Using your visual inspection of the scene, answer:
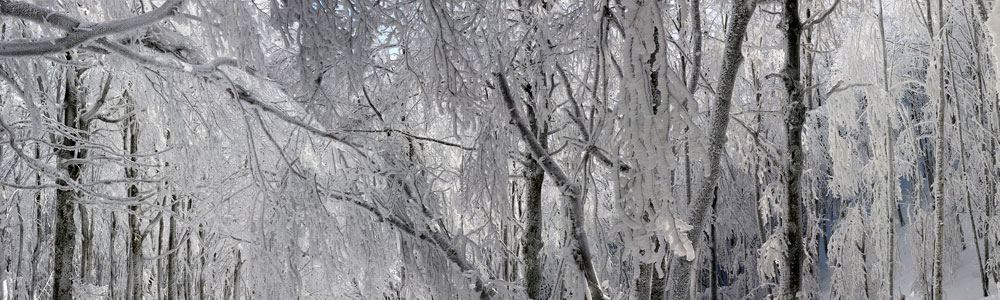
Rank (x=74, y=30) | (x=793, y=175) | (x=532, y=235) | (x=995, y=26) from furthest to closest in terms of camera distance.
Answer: (x=532, y=235), (x=793, y=175), (x=74, y=30), (x=995, y=26)

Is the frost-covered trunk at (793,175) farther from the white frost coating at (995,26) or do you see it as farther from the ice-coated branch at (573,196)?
the white frost coating at (995,26)

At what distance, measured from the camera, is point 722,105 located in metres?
2.20

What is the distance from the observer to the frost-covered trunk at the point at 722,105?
2.16m

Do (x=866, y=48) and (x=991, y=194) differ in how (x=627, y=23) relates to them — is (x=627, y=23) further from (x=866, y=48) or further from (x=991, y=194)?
(x=991, y=194)

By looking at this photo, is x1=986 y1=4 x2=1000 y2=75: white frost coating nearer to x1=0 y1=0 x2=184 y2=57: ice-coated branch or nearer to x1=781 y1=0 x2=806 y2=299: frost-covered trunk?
x1=0 y1=0 x2=184 y2=57: ice-coated branch

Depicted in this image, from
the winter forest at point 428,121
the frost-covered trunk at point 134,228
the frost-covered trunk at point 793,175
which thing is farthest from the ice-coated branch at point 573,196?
the frost-covered trunk at point 134,228

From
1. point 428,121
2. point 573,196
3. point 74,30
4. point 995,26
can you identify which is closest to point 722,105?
point 573,196

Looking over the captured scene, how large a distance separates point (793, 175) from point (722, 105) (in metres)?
1.50

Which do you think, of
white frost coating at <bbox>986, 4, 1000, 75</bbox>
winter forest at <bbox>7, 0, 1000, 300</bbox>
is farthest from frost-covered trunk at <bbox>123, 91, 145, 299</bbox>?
white frost coating at <bbox>986, 4, 1000, 75</bbox>

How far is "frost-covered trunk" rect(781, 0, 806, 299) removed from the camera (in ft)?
10.9

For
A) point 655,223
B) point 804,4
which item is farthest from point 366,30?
point 804,4

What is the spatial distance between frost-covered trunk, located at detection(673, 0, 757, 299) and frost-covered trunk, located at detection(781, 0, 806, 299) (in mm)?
1275

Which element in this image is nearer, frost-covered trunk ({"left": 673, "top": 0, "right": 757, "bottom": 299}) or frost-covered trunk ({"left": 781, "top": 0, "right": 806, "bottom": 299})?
frost-covered trunk ({"left": 673, "top": 0, "right": 757, "bottom": 299})

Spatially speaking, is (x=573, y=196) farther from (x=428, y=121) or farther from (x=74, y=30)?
(x=74, y=30)
